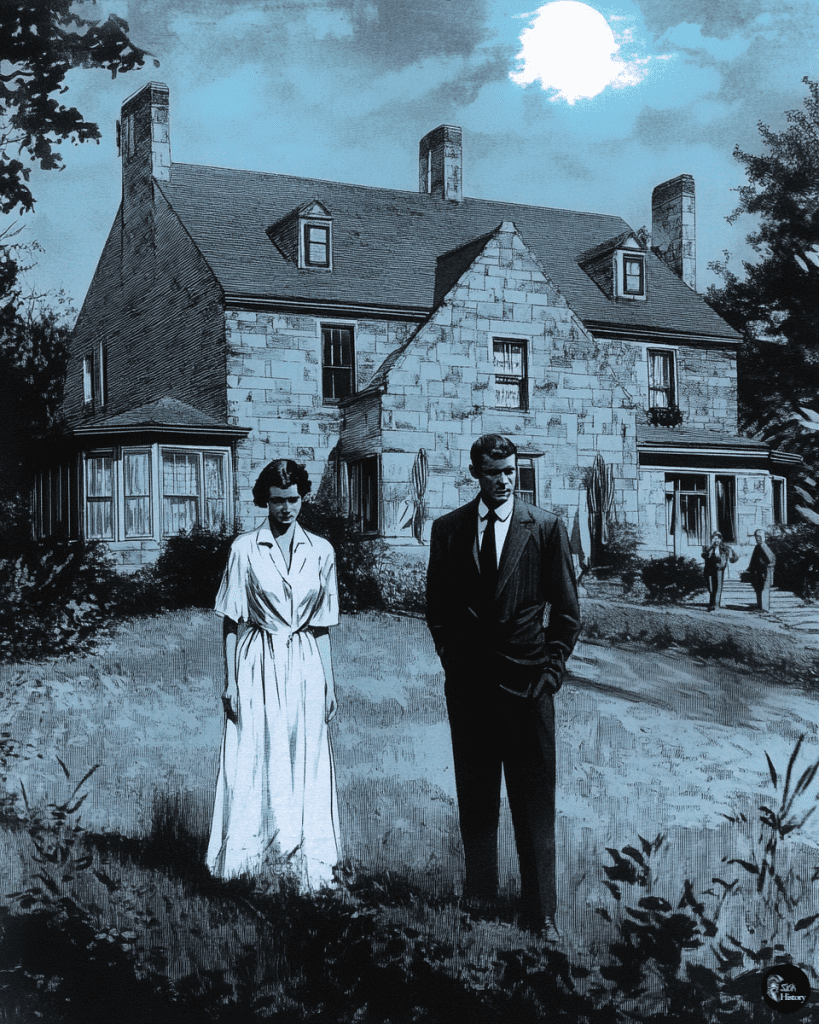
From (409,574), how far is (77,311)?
1.85 m

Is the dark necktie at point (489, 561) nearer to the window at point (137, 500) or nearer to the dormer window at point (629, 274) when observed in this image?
the window at point (137, 500)

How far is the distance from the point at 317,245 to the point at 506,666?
2101mm

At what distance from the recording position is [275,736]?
13.6 ft

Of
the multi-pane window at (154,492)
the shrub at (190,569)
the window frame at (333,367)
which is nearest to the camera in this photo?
the shrub at (190,569)

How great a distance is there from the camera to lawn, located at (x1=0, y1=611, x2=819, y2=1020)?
4031 millimetres

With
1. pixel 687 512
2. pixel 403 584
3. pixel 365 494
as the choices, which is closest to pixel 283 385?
pixel 365 494

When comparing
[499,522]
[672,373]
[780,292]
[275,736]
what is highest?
[780,292]

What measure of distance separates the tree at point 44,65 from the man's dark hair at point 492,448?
208cm

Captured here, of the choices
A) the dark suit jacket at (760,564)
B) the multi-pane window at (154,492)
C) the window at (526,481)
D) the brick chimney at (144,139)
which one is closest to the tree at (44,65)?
the brick chimney at (144,139)

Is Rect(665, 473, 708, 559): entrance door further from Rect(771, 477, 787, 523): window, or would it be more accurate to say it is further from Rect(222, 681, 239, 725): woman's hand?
Rect(222, 681, 239, 725): woman's hand

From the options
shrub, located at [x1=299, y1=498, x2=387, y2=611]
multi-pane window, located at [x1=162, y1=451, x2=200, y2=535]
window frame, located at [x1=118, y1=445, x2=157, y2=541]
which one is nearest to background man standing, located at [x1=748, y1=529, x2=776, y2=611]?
shrub, located at [x1=299, y1=498, x2=387, y2=611]

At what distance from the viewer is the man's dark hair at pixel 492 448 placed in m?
4.42

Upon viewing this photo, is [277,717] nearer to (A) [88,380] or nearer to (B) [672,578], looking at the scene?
(A) [88,380]

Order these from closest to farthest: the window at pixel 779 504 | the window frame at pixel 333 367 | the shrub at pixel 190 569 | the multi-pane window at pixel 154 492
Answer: the shrub at pixel 190 569, the multi-pane window at pixel 154 492, the window frame at pixel 333 367, the window at pixel 779 504
